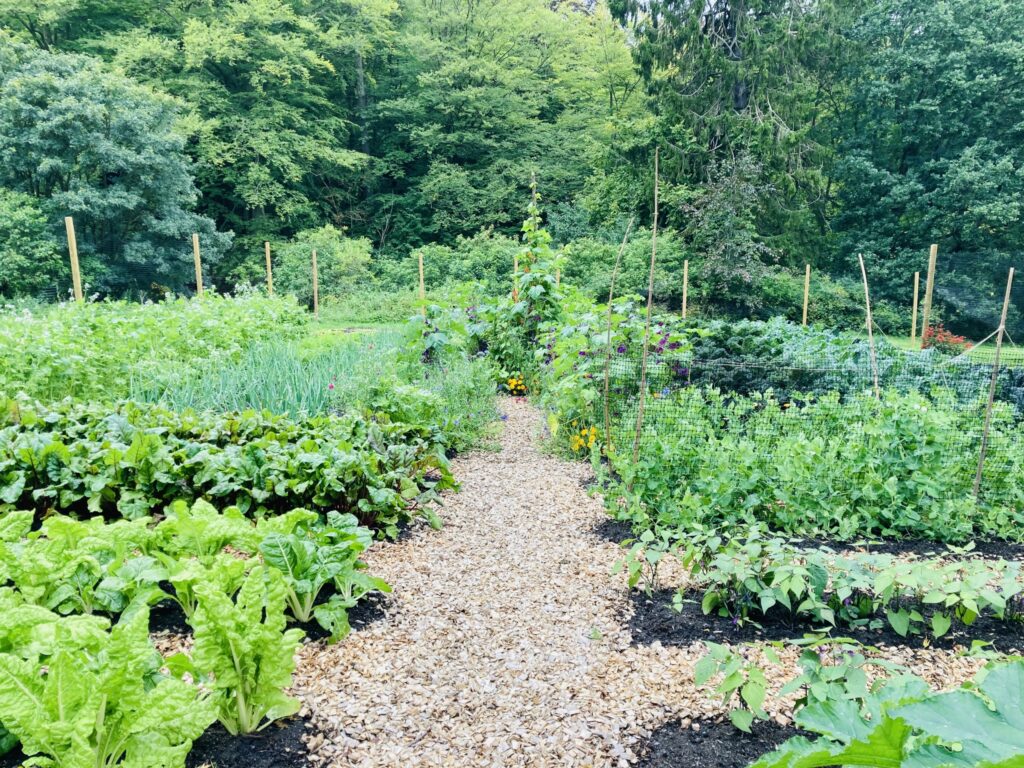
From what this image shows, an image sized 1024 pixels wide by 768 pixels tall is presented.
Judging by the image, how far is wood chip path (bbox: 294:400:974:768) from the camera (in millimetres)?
1854

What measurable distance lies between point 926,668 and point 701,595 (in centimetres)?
79

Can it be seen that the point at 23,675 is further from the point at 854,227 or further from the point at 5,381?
the point at 854,227

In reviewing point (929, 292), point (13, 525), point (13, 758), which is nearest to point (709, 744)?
point (13, 758)

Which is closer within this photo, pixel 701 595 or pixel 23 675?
pixel 23 675

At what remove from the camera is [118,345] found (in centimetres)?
580

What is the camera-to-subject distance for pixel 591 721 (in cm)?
193

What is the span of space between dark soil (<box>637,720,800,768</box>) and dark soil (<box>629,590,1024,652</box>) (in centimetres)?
47

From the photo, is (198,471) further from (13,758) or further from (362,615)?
(13,758)

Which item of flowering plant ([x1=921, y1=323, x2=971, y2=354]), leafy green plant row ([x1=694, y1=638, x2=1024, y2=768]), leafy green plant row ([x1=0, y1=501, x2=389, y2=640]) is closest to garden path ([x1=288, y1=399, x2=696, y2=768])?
leafy green plant row ([x1=0, y1=501, x2=389, y2=640])

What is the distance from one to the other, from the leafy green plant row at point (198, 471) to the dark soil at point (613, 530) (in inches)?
33.8

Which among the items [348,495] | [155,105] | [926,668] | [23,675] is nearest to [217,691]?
[23,675]

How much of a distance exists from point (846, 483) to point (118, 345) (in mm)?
5770

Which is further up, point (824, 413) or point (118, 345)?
point (118, 345)

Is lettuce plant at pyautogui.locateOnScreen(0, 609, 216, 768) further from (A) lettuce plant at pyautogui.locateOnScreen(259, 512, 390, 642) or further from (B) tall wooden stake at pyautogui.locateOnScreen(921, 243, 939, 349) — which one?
(B) tall wooden stake at pyautogui.locateOnScreen(921, 243, 939, 349)
